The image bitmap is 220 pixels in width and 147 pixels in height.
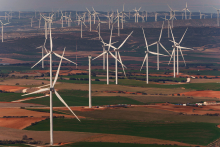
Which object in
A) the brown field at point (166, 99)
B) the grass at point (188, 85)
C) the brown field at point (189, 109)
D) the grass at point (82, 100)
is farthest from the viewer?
the grass at point (188, 85)

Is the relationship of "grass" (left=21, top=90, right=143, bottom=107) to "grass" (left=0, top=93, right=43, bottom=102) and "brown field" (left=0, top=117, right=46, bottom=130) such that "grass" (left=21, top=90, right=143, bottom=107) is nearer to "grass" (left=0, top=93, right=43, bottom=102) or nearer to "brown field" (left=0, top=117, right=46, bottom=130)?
"grass" (left=0, top=93, right=43, bottom=102)

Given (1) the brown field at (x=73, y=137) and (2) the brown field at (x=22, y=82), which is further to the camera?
(2) the brown field at (x=22, y=82)

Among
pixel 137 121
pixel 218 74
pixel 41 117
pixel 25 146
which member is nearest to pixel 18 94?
pixel 41 117

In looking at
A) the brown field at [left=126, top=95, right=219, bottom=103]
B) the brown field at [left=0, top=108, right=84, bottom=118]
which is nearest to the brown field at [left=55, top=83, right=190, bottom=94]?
the brown field at [left=126, top=95, right=219, bottom=103]

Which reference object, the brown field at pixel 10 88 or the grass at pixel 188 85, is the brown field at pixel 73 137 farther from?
the grass at pixel 188 85

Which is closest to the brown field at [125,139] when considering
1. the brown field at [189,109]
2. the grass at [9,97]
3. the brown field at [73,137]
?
the brown field at [73,137]

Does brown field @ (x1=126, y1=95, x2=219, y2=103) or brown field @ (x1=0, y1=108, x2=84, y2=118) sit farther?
brown field @ (x1=126, y1=95, x2=219, y2=103)

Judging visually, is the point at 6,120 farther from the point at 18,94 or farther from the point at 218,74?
the point at 218,74

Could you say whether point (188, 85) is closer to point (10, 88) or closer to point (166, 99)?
point (166, 99)
